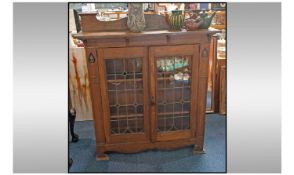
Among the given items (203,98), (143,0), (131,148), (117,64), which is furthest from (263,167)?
(143,0)

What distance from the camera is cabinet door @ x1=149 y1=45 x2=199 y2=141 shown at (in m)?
1.98

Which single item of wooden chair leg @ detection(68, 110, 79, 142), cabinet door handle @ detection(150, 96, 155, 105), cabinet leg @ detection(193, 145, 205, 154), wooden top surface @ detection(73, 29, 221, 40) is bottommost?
cabinet leg @ detection(193, 145, 205, 154)

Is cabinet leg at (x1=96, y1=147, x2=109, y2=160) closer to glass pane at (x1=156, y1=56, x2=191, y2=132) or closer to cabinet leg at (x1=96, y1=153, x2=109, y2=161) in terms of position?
cabinet leg at (x1=96, y1=153, x2=109, y2=161)

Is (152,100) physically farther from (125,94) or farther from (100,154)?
(100,154)

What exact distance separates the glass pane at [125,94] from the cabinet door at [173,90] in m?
0.09

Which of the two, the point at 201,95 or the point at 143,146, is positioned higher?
the point at 201,95

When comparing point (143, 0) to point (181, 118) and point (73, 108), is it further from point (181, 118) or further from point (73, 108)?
Answer: point (73, 108)

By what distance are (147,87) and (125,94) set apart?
16 cm

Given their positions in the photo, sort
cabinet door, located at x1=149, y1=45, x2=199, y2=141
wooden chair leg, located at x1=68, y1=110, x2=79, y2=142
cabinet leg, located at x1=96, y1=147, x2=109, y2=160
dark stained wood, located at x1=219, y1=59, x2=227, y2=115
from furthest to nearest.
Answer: dark stained wood, located at x1=219, y1=59, x2=227, y2=115 → wooden chair leg, located at x1=68, y1=110, x2=79, y2=142 → cabinet leg, located at x1=96, y1=147, x2=109, y2=160 → cabinet door, located at x1=149, y1=45, x2=199, y2=141

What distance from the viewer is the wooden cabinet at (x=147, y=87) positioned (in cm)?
194

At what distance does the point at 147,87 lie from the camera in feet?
6.71

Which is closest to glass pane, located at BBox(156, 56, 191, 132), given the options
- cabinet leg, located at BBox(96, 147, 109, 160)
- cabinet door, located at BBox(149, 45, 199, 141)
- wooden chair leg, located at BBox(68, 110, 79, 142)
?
cabinet door, located at BBox(149, 45, 199, 141)

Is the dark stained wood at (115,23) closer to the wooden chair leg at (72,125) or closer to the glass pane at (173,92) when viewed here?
the glass pane at (173,92)

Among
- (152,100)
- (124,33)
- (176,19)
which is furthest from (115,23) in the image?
(152,100)
